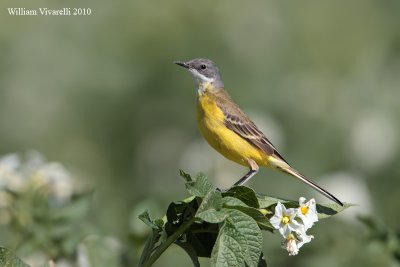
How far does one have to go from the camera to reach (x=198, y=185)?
3.14 meters

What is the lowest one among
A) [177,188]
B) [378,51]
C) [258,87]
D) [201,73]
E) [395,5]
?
[177,188]

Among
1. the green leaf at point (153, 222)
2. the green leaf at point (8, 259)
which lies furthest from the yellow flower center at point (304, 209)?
the green leaf at point (8, 259)

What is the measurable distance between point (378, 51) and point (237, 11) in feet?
6.24

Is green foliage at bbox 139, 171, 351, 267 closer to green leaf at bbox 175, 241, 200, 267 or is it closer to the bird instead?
green leaf at bbox 175, 241, 200, 267

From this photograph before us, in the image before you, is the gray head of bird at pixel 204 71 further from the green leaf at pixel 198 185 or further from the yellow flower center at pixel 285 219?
the green leaf at pixel 198 185

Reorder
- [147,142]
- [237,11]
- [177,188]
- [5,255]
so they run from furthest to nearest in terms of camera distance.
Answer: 1. [237,11]
2. [147,142]
3. [177,188]
4. [5,255]

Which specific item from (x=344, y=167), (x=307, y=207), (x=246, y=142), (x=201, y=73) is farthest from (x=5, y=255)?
(x=344, y=167)

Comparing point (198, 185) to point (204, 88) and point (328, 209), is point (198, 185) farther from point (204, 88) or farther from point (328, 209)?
point (204, 88)

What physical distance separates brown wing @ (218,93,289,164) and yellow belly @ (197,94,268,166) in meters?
0.03

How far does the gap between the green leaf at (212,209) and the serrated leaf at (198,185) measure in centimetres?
4

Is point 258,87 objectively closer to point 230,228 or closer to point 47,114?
point 47,114

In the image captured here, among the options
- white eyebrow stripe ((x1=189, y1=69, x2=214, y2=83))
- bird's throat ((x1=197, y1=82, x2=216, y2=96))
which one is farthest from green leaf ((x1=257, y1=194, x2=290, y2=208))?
white eyebrow stripe ((x1=189, y1=69, x2=214, y2=83))

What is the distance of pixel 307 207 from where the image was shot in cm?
329

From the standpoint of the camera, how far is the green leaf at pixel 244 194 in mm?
3225
